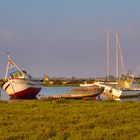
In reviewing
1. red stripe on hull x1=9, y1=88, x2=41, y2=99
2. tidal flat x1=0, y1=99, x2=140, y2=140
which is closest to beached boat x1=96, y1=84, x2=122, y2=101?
red stripe on hull x1=9, y1=88, x2=41, y2=99

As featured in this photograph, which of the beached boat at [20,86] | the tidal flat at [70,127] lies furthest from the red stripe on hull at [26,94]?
the tidal flat at [70,127]

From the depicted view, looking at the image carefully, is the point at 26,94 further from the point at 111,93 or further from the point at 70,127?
the point at 70,127

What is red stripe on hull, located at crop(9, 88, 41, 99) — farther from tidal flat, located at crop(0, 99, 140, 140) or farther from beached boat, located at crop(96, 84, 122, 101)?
tidal flat, located at crop(0, 99, 140, 140)

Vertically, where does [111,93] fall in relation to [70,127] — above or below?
below

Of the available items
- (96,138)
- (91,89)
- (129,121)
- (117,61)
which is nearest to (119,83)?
(117,61)

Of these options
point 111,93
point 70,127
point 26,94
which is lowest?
point 111,93

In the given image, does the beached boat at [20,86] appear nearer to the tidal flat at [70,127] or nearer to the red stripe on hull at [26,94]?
the red stripe on hull at [26,94]

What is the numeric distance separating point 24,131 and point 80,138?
2.57m

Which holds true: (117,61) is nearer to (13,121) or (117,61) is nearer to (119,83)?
(119,83)

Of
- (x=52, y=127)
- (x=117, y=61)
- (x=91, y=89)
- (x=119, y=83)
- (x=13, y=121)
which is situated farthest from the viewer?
(x=117, y=61)

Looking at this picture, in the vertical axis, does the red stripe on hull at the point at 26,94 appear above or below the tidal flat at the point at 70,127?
below

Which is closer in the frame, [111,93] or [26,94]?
[26,94]

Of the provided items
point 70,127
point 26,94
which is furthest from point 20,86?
point 70,127

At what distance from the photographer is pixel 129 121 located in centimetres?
2020
